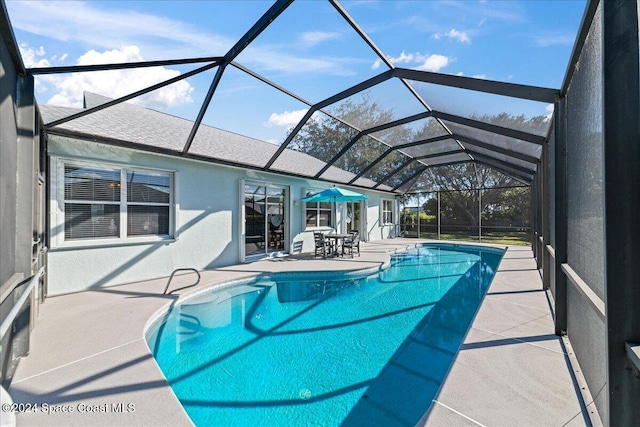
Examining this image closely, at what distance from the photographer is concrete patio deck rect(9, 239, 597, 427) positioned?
89.3 inches

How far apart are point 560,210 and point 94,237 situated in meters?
8.39

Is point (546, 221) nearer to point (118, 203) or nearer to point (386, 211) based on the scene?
point (118, 203)

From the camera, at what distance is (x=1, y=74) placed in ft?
8.56

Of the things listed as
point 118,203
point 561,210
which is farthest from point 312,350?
point 118,203

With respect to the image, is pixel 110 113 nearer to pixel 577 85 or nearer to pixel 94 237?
pixel 94 237

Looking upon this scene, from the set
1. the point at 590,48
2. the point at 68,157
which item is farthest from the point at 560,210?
the point at 68,157

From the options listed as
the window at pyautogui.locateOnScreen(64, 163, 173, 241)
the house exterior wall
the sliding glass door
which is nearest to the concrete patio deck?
the house exterior wall

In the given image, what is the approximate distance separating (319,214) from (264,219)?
134 inches

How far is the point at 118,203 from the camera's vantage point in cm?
659

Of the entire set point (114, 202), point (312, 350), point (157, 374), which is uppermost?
point (114, 202)

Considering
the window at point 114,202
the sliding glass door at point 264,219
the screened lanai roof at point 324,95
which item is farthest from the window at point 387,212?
the window at point 114,202

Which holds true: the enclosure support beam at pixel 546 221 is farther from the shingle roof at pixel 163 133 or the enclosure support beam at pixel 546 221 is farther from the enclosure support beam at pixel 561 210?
the shingle roof at pixel 163 133

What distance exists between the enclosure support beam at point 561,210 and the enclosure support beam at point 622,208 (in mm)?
2337

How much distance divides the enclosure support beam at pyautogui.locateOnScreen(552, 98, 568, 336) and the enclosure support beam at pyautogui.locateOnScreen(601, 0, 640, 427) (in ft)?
7.67
